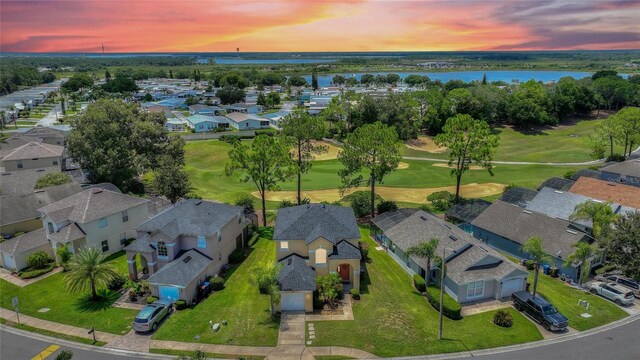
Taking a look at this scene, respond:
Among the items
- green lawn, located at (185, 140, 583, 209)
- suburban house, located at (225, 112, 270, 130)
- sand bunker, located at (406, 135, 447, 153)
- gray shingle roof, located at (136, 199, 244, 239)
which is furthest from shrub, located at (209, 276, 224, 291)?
suburban house, located at (225, 112, 270, 130)

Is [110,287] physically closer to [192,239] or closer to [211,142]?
[192,239]

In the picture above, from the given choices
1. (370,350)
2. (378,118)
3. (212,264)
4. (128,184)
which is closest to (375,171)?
(212,264)

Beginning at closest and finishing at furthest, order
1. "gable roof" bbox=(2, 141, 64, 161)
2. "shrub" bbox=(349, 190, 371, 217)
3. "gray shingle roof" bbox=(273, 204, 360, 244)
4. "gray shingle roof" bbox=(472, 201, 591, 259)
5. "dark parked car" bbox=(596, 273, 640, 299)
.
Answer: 1. "dark parked car" bbox=(596, 273, 640, 299)
2. "gray shingle roof" bbox=(273, 204, 360, 244)
3. "gray shingle roof" bbox=(472, 201, 591, 259)
4. "shrub" bbox=(349, 190, 371, 217)
5. "gable roof" bbox=(2, 141, 64, 161)

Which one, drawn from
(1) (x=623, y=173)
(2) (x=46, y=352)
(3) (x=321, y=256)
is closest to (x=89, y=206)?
(2) (x=46, y=352)

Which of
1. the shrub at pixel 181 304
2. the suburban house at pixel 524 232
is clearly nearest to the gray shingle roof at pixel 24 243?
the shrub at pixel 181 304

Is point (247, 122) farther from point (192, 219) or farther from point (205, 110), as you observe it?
point (192, 219)

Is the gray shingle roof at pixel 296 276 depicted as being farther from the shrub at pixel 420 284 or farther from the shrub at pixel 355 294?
the shrub at pixel 420 284

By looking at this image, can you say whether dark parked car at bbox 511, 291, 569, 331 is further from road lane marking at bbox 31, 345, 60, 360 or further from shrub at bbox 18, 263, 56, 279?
shrub at bbox 18, 263, 56, 279
